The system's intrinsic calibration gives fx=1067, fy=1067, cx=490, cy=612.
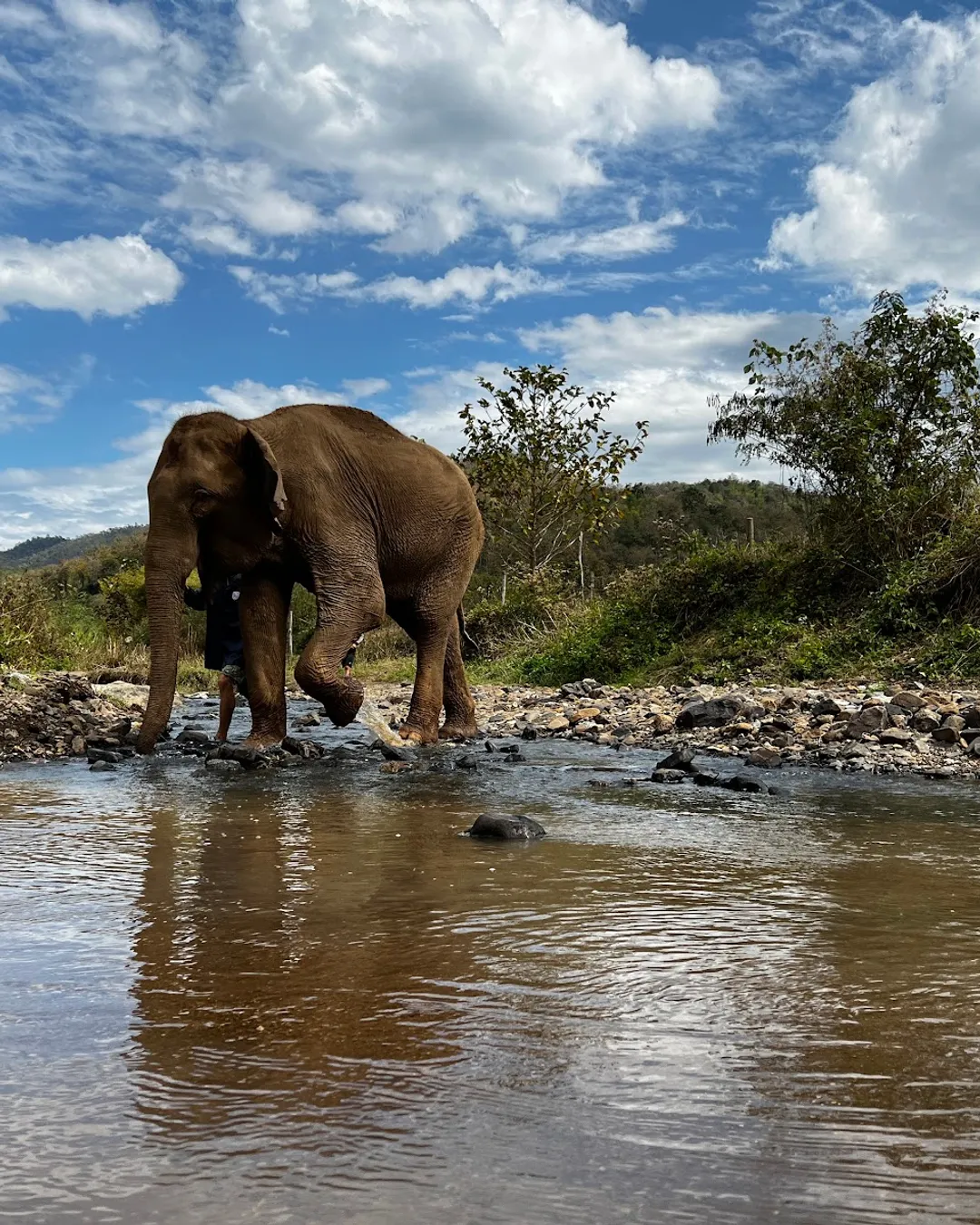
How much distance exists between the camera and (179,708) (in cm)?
1339

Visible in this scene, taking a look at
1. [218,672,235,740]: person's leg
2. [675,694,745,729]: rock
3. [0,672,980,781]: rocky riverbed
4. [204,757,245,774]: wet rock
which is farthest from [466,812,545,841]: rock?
[218,672,235,740]: person's leg

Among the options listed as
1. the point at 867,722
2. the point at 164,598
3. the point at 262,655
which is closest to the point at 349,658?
the point at 262,655

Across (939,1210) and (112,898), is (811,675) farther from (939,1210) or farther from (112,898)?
(939,1210)

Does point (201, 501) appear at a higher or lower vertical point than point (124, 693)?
higher

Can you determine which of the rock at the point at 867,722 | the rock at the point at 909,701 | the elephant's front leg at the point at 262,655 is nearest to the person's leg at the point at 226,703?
the elephant's front leg at the point at 262,655

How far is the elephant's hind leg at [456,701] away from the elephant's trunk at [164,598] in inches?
112

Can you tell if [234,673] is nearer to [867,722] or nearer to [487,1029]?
[867,722]

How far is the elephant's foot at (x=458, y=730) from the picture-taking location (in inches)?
392

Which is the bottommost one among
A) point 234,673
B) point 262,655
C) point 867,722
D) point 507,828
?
point 507,828

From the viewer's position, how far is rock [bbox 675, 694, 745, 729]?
9.13 m

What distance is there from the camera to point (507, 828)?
4.52 m

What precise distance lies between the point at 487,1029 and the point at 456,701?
25.8ft

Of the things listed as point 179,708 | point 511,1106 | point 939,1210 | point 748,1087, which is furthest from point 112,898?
point 179,708

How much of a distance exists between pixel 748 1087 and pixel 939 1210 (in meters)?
0.45
